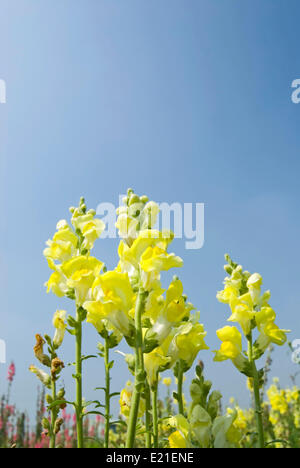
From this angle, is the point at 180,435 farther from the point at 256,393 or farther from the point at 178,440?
the point at 256,393

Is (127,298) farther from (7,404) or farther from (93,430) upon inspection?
(93,430)

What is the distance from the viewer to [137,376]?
1.51 metres

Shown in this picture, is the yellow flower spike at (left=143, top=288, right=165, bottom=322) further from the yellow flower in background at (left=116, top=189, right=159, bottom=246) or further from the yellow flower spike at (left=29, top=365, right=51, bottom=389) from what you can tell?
the yellow flower spike at (left=29, top=365, right=51, bottom=389)

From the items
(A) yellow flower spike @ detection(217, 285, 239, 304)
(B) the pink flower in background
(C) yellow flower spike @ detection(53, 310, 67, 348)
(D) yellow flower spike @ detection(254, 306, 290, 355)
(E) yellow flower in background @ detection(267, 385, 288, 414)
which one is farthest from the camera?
(E) yellow flower in background @ detection(267, 385, 288, 414)

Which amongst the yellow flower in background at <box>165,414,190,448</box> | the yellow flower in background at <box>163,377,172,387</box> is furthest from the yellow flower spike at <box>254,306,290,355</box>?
the yellow flower in background at <box>163,377,172,387</box>

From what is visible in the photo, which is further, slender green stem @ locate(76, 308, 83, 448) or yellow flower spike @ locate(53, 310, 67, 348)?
yellow flower spike @ locate(53, 310, 67, 348)

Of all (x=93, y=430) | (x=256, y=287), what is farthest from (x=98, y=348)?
(x=93, y=430)

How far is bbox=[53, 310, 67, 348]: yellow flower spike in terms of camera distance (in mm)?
2800

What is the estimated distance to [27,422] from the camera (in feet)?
23.1

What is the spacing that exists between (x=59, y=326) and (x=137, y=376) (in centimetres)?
140

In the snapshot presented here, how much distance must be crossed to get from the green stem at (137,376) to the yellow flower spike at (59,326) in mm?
1289

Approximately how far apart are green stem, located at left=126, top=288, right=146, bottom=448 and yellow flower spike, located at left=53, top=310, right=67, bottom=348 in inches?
50.8
